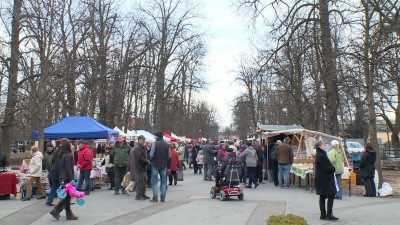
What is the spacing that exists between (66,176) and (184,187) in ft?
25.8

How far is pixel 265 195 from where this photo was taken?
48.8 feet

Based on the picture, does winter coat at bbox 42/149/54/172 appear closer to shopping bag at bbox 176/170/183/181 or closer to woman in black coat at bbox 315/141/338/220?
shopping bag at bbox 176/170/183/181

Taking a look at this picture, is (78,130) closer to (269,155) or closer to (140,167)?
(140,167)

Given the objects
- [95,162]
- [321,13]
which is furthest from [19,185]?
[321,13]

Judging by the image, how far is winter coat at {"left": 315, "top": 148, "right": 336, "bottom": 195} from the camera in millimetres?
10016

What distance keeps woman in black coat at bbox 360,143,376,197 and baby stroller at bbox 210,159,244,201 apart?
438cm

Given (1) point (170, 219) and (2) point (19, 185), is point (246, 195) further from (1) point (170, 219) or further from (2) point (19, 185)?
(2) point (19, 185)

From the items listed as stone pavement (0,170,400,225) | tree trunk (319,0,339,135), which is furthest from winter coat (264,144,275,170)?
Result: stone pavement (0,170,400,225)

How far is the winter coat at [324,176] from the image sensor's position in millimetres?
10016

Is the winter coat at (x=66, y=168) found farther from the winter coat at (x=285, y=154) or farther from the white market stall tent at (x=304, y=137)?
the white market stall tent at (x=304, y=137)

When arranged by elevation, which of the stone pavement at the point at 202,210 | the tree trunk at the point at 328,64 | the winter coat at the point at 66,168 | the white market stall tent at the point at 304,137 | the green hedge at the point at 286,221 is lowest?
the stone pavement at the point at 202,210

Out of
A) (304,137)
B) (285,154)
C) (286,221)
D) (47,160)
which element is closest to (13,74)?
(47,160)

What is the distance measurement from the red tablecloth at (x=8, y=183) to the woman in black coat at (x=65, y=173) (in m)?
4.52

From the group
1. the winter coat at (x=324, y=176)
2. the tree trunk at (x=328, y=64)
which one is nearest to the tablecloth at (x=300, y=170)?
the tree trunk at (x=328, y=64)
